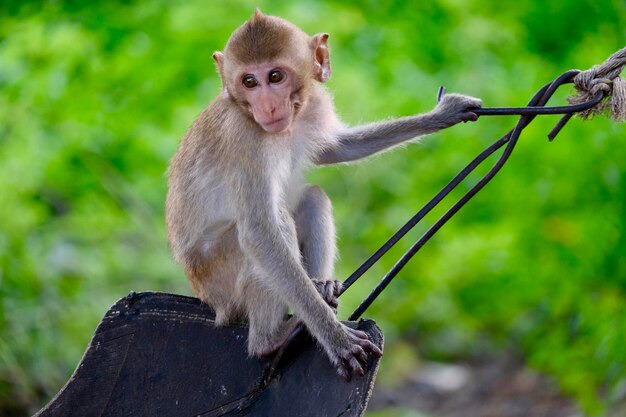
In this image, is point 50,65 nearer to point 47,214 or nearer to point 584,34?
point 47,214

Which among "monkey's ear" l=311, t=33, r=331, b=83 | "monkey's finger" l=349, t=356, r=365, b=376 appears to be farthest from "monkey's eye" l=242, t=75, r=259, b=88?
"monkey's finger" l=349, t=356, r=365, b=376

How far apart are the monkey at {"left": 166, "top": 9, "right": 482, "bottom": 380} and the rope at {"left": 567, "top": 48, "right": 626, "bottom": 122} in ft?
1.57

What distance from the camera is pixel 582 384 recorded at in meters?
6.12

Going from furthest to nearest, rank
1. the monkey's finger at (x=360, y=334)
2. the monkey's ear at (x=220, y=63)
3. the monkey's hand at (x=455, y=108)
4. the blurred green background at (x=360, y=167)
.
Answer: the blurred green background at (x=360, y=167)
the monkey's ear at (x=220, y=63)
the monkey's hand at (x=455, y=108)
the monkey's finger at (x=360, y=334)

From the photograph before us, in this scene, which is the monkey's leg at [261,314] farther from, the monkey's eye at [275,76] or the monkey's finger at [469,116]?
the monkey's finger at [469,116]

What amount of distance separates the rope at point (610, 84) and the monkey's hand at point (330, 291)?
1.19 m

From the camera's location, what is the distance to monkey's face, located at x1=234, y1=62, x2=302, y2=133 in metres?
3.65

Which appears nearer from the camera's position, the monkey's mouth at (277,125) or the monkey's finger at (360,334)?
the monkey's finger at (360,334)

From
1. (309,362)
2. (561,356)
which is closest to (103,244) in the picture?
(561,356)

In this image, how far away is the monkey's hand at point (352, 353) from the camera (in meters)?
3.19

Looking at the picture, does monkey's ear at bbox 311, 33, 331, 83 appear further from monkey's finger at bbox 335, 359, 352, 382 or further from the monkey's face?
monkey's finger at bbox 335, 359, 352, 382

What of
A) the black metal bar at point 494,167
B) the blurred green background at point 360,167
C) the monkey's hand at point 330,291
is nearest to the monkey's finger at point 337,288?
the monkey's hand at point 330,291

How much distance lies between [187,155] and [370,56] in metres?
3.88

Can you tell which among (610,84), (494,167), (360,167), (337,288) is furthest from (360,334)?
(360,167)
